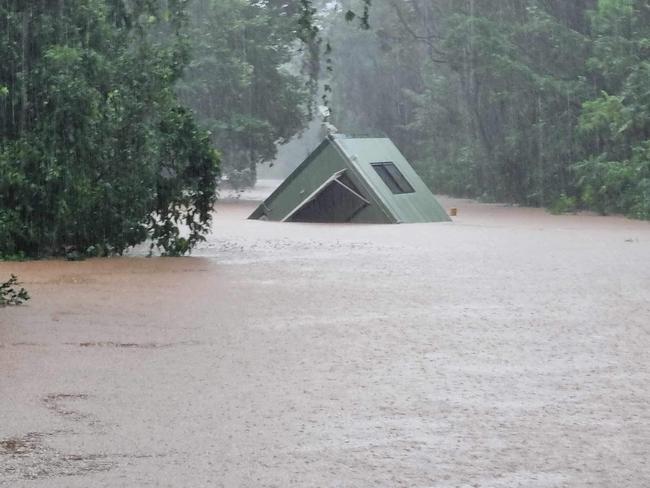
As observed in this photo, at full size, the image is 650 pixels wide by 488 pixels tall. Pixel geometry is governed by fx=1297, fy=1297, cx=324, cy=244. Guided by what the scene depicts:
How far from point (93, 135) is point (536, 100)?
18125 millimetres

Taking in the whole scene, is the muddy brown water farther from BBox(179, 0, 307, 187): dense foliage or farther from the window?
BBox(179, 0, 307, 187): dense foliage

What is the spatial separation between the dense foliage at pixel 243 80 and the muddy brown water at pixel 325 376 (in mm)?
21308

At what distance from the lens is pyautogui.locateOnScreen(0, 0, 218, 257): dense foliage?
15.4 meters

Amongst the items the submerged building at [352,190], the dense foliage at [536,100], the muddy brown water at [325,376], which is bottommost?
the muddy brown water at [325,376]

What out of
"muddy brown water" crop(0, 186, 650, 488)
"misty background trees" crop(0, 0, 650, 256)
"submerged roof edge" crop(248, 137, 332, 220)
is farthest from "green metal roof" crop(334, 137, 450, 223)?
"muddy brown water" crop(0, 186, 650, 488)

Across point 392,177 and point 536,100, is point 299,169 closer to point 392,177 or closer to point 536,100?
point 392,177

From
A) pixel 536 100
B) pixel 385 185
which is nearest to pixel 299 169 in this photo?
pixel 385 185

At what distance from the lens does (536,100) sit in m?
32.1

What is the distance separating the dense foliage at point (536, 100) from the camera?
28.0 meters

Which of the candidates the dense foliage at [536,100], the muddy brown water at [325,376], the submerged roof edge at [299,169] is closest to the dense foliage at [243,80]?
the dense foliage at [536,100]

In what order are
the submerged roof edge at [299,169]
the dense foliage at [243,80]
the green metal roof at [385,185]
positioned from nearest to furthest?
the green metal roof at [385,185]
the submerged roof edge at [299,169]
the dense foliage at [243,80]

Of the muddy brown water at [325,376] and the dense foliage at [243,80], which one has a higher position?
the dense foliage at [243,80]

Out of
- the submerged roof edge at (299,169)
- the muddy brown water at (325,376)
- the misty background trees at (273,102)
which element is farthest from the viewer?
the submerged roof edge at (299,169)

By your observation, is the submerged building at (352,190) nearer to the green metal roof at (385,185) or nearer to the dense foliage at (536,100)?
the green metal roof at (385,185)
